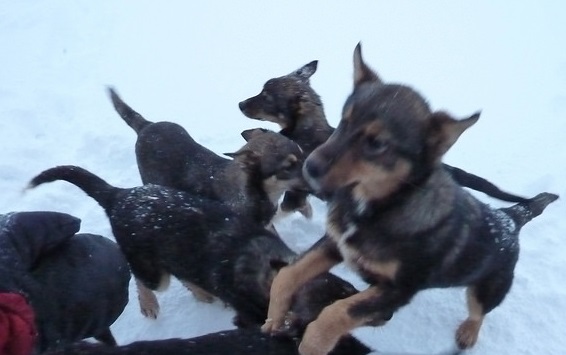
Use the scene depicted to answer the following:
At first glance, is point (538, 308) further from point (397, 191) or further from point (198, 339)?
point (198, 339)

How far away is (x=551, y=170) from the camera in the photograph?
6.51 metres

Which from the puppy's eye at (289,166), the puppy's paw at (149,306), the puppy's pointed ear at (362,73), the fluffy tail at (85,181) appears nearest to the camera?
the puppy's pointed ear at (362,73)

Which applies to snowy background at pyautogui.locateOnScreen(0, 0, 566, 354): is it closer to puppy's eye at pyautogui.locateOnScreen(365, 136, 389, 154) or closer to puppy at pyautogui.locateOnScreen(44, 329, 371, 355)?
puppy at pyautogui.locateOnScreen(44, 329, 371, 355)

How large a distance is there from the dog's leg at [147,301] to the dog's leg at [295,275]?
1.33 metres

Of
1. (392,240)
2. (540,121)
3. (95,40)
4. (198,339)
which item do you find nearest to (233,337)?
(198,339)

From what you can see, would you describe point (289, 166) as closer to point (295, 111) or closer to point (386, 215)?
point (295, 111)

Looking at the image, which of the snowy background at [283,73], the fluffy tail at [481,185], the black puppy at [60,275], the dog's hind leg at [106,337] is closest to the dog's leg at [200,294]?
the snowy background at [283,73]

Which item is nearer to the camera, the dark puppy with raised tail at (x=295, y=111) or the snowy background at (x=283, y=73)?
the snowy background at (x=283, y=73)

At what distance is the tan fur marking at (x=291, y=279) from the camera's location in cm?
393

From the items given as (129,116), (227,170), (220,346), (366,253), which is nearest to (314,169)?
(366,253)

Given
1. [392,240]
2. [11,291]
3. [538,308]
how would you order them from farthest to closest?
[538,308], [392,240], [11,291]

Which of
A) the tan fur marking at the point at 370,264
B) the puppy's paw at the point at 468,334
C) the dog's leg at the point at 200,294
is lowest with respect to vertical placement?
the puppy's paw at the point at 468,334

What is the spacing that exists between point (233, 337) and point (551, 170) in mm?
4389

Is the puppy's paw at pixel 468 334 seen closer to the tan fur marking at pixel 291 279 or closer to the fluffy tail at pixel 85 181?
the tan fur marking at pixel 291 279
